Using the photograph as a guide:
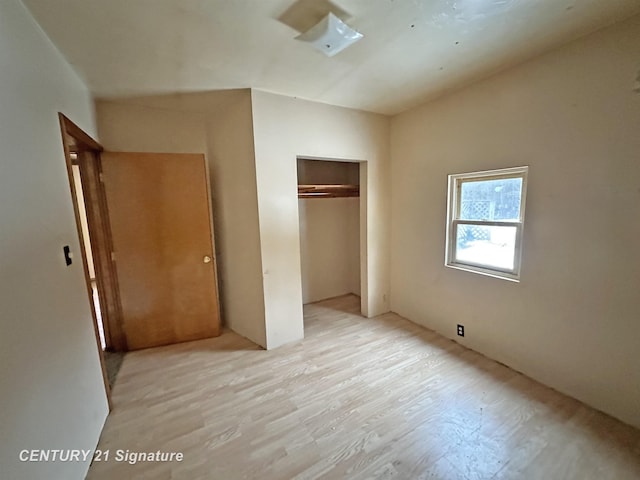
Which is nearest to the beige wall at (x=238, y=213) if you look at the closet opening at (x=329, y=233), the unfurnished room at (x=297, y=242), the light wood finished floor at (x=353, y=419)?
the unfurnished room at (x=297, y=242)

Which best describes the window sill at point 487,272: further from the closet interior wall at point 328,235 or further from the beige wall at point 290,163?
the closet interior wall at point 328,235

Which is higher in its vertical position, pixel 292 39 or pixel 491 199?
pixel 292 39

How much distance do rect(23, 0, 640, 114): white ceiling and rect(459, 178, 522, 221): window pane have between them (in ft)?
3.05

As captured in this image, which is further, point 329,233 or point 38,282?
point 329,233

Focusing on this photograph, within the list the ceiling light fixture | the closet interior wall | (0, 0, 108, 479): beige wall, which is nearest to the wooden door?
(0, 0, 108, 479): beige wall

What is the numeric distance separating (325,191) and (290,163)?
0.93 m

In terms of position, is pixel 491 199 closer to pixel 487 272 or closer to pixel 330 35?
pixel 487 272

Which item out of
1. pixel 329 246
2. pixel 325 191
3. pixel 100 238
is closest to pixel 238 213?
pixel 325 191

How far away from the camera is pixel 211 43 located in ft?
5.55

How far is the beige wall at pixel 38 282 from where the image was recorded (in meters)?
1.02

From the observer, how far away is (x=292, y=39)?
1690 mm

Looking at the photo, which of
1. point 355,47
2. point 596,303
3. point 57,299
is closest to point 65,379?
point 57,299

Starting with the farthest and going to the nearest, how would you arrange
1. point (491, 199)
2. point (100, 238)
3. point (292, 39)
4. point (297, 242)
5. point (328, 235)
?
point (328, 235)
point (297, 242)
point (100, 238)
point (491, 199)
point (292, 39)

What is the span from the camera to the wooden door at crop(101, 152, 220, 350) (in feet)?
8.58
